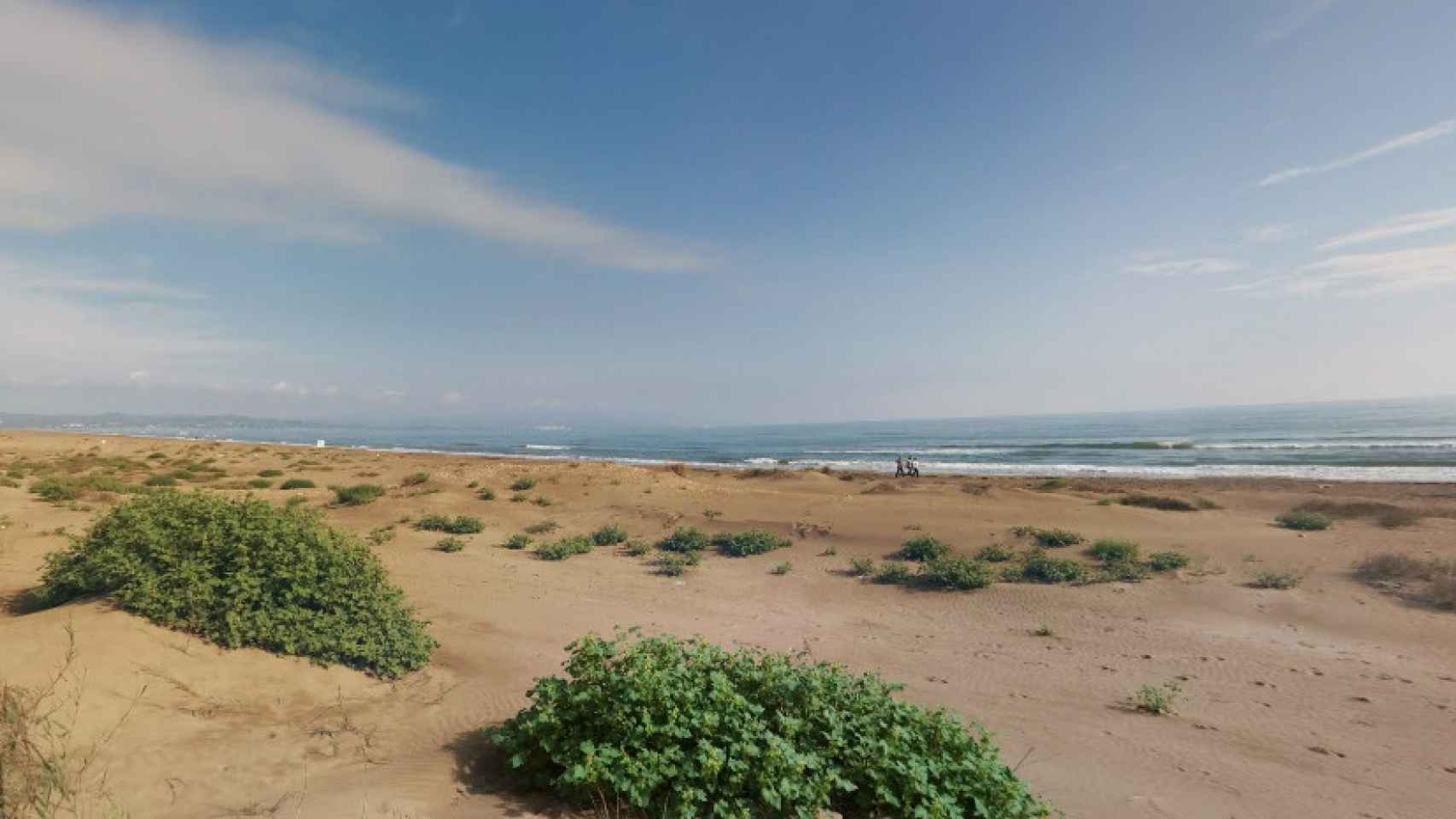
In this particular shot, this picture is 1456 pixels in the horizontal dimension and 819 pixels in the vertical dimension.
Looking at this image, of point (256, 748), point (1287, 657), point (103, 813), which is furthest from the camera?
point (1287, 657)

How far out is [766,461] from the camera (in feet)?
170

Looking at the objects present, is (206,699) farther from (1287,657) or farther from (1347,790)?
(1287,657)

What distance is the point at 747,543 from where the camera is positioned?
15688 millimetres

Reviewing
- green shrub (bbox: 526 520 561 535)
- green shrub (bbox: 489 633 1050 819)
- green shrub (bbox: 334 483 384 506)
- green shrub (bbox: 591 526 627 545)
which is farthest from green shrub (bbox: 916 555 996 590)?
green shrub (bbox: 334 483 384 506)

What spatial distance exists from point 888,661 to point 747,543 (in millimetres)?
6919

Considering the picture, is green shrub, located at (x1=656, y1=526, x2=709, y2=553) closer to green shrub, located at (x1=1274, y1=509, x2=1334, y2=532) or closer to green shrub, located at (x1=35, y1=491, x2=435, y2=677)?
green shrub, located at (x1=35, y1=491, x2=435, y2=677)

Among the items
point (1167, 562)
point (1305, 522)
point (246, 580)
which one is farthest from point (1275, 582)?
point (246, 580)

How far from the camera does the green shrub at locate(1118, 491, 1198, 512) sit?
67.4 ft

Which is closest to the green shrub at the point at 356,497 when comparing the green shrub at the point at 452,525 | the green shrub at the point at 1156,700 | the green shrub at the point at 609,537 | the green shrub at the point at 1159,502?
the green shrub at the point at 452,525

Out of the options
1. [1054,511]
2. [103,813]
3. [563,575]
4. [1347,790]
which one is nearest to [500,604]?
[563,575]

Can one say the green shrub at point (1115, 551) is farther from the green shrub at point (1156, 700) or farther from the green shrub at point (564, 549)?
the green shrub at point (564, 549)

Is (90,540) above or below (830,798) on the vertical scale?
above

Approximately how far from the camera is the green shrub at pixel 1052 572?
12.9 metres

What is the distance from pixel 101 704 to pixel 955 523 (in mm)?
17035
